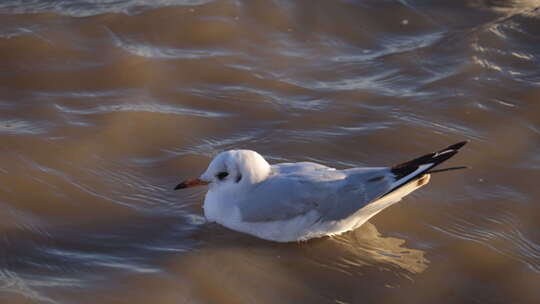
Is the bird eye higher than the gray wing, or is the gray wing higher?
the bird eye

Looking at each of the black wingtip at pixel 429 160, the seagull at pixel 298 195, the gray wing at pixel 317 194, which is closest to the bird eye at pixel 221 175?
the seagull at pixel 298 195

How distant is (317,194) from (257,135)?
4.71 feet

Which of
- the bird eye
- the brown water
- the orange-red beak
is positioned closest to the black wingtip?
the brown water

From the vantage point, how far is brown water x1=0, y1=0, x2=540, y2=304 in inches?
188

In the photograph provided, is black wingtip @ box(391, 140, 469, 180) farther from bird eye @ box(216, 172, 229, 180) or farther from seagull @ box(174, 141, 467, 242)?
bird eye @ box(216, 172, 229, 180)

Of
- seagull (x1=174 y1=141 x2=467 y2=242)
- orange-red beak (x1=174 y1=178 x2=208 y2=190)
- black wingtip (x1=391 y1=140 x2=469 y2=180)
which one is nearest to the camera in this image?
black wingtip (x1=391 y1=140 x2=469 y2=180)

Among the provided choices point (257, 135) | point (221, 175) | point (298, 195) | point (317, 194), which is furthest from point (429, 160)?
point (257, 135)

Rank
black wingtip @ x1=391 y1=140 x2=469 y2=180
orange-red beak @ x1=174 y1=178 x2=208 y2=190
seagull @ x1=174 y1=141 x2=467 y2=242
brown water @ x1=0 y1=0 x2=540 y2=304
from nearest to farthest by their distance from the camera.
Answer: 1. brown water @ x1=0 y1=0 x2=540 y2=304
2. black wingtip @ x1=391 y1=140 x2=469 y2=180
3. seagull @ x1=174 y1=141 x2=467 y2=242
4. orange-red beak @ x1=174 y1=178 x2=208 y2=190

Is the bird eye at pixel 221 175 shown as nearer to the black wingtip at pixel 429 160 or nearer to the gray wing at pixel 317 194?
the gray wing at pixel 317 194

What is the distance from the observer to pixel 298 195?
512 centimetres

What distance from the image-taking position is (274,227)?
16.9ft

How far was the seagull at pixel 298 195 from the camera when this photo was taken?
5117 millimetres

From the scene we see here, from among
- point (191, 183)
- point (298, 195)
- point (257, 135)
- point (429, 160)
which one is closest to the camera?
point (429, 160)

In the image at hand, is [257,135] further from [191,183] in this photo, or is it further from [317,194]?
[317,194]
